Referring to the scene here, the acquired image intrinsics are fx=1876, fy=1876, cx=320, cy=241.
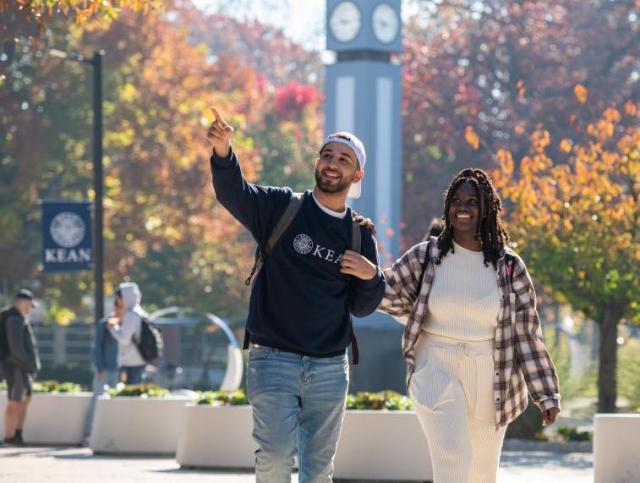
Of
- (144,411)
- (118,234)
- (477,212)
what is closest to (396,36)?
(118,234)

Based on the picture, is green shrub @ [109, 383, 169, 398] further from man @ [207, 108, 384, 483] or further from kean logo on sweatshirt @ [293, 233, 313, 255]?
kean logo on sweatshirt @ [293, 233, 313, 255]

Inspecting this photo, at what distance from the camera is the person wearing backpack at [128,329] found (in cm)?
1945

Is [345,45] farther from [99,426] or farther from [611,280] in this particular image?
[99,426]

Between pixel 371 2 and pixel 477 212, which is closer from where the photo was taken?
pixel 477 212

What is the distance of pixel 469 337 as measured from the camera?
28.1ft

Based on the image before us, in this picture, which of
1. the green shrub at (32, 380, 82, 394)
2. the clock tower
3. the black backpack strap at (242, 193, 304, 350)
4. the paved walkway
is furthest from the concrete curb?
the black backpack strap at (242, 193, 304, 350)

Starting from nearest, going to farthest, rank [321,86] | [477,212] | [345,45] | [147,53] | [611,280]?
[477,212] < [611,280] < [345,45] < [147,53] < [321,86]

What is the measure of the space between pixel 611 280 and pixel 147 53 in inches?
670

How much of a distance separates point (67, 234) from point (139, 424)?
6.79 m

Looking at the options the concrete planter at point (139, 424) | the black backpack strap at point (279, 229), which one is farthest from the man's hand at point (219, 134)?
the concrete planter at point (139, 424)

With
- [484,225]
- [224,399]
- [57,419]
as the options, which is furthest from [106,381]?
[484,225]

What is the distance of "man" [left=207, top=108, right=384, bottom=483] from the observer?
7.68m

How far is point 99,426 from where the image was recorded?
18141 millimetres

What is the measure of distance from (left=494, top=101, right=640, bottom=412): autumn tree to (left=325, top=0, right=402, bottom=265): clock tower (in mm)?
8299
